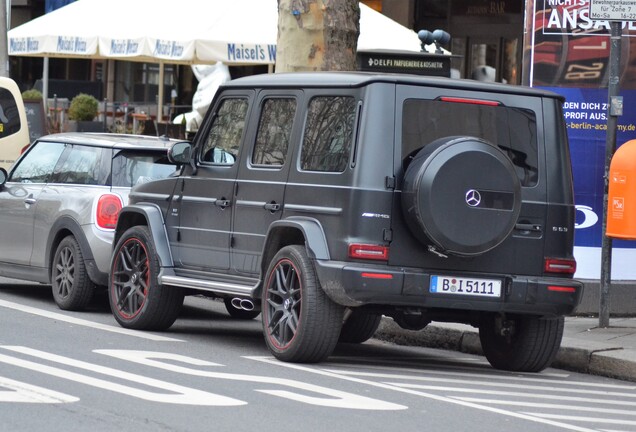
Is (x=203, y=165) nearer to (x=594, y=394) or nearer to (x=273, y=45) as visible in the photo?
(x=594, y=394)

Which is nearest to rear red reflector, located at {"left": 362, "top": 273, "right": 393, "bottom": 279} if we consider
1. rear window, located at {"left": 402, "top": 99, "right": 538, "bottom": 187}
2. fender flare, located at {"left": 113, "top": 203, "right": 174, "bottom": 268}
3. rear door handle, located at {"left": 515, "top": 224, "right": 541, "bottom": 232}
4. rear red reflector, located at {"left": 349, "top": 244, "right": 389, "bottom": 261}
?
rear red reflector, located at {"left": 349, "top": 244, "right": 389, "bottom": 261}

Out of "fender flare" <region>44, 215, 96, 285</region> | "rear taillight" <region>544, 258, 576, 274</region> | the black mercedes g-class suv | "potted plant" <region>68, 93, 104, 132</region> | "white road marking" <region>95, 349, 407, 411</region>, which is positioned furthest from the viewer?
"potted plant" <region>68, 93, 104, 132</region>

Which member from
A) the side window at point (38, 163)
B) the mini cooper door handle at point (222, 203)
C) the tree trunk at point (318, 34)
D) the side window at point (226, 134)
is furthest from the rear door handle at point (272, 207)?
the tree trunk at point (318, 34)

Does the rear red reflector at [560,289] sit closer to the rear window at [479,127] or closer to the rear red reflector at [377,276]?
the rear window at [479,127]

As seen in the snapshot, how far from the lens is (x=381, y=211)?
29.7ft

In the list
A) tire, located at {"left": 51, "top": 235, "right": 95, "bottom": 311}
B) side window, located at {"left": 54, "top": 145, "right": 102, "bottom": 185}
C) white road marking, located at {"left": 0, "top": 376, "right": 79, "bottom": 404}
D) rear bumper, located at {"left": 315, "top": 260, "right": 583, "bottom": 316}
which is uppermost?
side window, located at {"left": 54, "top": 145, "right": 102, "bottom": 185}

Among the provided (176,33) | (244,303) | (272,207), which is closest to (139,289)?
(244,303)

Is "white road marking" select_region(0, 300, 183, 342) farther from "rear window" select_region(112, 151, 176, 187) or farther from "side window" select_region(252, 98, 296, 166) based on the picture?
"side window" select_region(252, 98, 296, 166)

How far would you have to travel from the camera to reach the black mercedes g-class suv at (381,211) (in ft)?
29.7

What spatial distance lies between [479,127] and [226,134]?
2058 millimetres

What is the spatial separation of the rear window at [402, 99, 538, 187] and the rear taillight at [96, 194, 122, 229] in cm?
364

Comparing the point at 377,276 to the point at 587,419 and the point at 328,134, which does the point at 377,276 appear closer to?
the point at 328,134

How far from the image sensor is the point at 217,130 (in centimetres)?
1066

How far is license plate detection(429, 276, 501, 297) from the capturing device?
30.1ft
